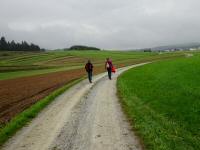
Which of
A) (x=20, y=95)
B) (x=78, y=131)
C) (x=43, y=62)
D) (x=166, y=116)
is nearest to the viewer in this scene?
(x=78, y=131)

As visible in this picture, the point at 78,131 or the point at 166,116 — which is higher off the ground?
the point at 78,131

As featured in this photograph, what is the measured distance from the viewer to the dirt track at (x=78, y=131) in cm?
851

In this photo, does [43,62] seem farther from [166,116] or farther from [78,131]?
[78,131]

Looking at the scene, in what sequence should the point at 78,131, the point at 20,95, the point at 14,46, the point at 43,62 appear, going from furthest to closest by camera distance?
the point at 14,46
the point at 43,62
the point at 20,95
the point at 78,131

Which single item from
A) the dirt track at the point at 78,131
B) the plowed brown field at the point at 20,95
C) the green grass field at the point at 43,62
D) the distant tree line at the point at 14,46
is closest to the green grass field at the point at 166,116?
the dirt track at the point at 78,131

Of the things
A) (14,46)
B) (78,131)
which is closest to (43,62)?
(14,46)

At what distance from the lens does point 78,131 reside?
9.94 meters

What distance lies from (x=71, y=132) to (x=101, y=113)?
116 inches

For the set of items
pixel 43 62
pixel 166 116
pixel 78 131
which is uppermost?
pixel 78 131

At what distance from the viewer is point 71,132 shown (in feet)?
32.3

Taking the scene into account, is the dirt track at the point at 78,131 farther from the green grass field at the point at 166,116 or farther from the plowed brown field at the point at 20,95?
the plowed brown field at the point at 20,95

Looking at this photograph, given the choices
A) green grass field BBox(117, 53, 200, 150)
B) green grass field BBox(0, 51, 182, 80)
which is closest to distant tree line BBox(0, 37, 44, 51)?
green grass field BBox(0, 51, 182, 80)

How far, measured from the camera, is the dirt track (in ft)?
27.9

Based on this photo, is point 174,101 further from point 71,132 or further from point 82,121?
point 71,132
